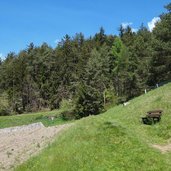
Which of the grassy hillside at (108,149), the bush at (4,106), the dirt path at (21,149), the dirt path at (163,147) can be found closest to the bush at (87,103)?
the dirt path at (21,149)

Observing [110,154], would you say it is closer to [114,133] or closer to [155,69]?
[114,133]

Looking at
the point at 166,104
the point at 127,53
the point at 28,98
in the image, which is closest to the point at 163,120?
the point at 166,104

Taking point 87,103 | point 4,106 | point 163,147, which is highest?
point 4,106

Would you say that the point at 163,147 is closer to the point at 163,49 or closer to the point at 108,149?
the point at 108,149

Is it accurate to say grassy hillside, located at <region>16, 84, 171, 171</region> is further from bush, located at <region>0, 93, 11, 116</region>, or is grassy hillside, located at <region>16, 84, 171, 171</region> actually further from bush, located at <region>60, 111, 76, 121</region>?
Result: bush, located at <region>0, 93, 11, 116</region>

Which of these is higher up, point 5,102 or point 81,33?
point 81,33

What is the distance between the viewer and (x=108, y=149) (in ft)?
69.6

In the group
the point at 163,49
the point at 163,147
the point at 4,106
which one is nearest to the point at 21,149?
the point at 163,147

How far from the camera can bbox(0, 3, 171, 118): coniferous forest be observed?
83025 millimetres

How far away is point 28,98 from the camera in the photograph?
110250 millimetres

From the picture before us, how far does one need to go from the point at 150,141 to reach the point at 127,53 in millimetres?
71929

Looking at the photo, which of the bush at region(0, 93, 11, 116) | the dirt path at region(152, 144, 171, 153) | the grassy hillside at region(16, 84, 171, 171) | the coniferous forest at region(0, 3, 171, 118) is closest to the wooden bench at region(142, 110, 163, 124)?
the grassy hillside at region(16, 84, 171, 171)

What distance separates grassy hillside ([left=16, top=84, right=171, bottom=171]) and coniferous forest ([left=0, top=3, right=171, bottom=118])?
153ft

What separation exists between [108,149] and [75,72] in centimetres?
8548
